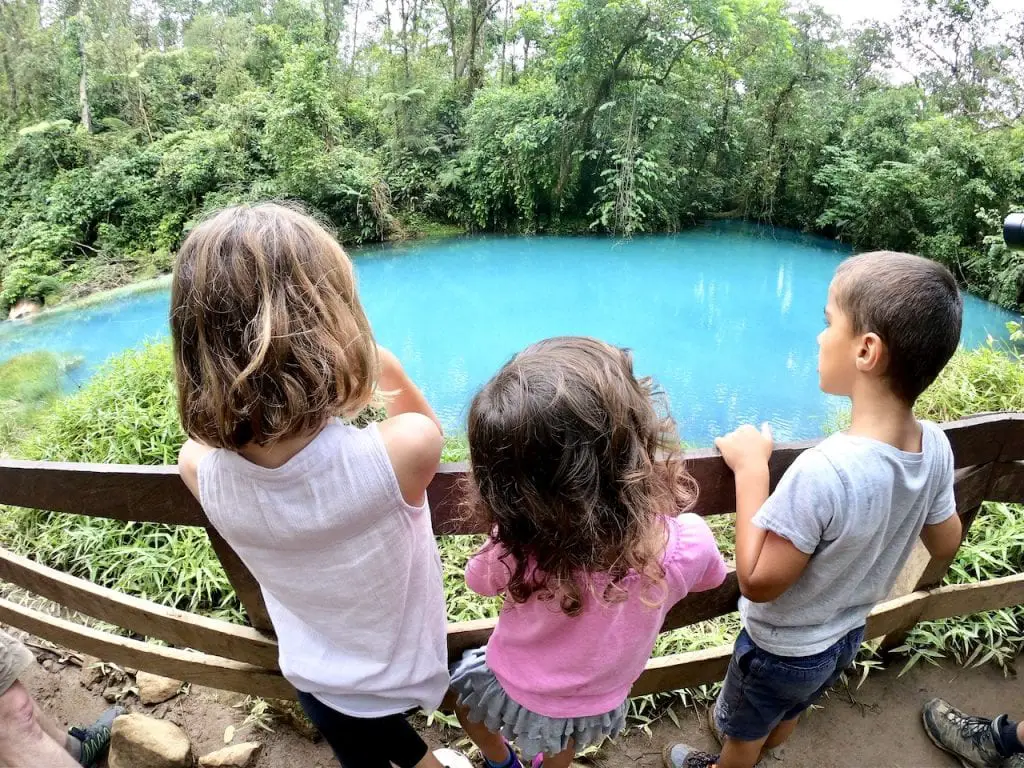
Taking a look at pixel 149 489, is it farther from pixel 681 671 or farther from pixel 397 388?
pixel 681 671

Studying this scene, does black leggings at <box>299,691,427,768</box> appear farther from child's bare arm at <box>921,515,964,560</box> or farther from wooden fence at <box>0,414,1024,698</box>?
child's bare arm at <box>921,515,964,560</box>

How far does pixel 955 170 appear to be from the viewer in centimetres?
830

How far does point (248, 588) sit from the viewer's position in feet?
3.35

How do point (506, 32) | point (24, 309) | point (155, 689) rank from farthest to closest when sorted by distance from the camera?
point (506, 32) → point (24, 309) → point (155, 689)

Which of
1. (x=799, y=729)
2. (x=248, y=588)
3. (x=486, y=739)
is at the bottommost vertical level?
(x=799, y=729)

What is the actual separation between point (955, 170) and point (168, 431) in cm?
959

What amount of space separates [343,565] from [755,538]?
0.53 metres

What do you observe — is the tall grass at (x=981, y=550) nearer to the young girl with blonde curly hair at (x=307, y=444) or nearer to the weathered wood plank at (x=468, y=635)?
the weathered wood plank at (x=468, y=635)

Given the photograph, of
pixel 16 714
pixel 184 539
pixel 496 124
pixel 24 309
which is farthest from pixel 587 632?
pixel 496 124

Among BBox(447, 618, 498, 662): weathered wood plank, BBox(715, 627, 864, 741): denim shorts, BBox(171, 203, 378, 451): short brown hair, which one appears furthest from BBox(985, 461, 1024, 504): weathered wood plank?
BBox(171, 203, 378, 451): short brown hair

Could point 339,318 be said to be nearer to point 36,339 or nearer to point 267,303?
point 267,303

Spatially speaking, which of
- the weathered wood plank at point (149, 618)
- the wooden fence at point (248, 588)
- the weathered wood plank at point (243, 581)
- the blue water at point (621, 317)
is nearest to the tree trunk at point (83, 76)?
the blue water at point (621, 317)

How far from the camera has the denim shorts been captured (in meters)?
0.97

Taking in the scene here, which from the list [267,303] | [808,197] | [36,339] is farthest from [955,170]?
[36,339]
